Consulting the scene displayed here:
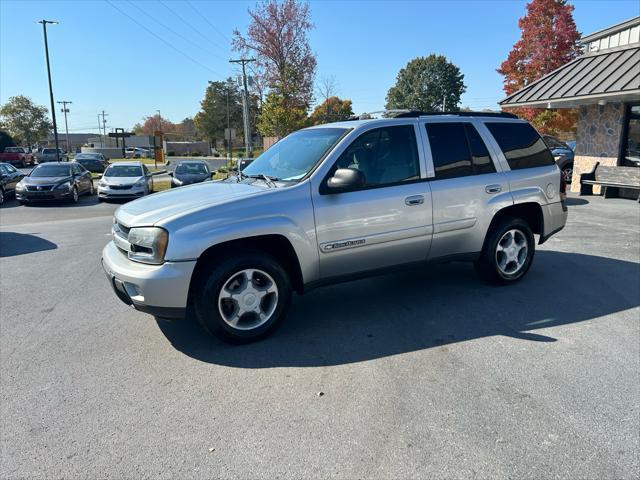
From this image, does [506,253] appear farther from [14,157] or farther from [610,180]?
[14,157]

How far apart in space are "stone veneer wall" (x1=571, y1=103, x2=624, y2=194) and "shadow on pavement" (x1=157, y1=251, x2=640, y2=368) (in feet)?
29.5

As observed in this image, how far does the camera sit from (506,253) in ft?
18.1

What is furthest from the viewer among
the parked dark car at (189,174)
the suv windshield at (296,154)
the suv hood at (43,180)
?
the parked dark car at (189,174)

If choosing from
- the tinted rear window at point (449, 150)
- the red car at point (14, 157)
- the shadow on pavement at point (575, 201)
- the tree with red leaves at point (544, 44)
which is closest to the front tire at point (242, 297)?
the tinted rear window at point (449, 150)

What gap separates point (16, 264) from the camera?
7297 mm

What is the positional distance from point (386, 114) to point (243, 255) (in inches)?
93.4

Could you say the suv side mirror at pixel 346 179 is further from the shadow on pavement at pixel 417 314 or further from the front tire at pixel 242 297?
the shadow on pavement at pixel 417 314

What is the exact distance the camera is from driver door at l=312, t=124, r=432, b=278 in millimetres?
4219

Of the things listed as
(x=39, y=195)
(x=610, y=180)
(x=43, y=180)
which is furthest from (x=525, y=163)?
(x=43, y=180)

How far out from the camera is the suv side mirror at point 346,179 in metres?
4.00

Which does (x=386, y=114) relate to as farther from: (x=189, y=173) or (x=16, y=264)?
(x=189, y=173)


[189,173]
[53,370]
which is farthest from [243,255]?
[189,173]

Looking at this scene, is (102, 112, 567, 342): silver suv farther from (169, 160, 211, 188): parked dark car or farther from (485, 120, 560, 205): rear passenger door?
(169, 160, 211, 188): parked dark car

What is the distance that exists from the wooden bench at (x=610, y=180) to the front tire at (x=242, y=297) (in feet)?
41.1
